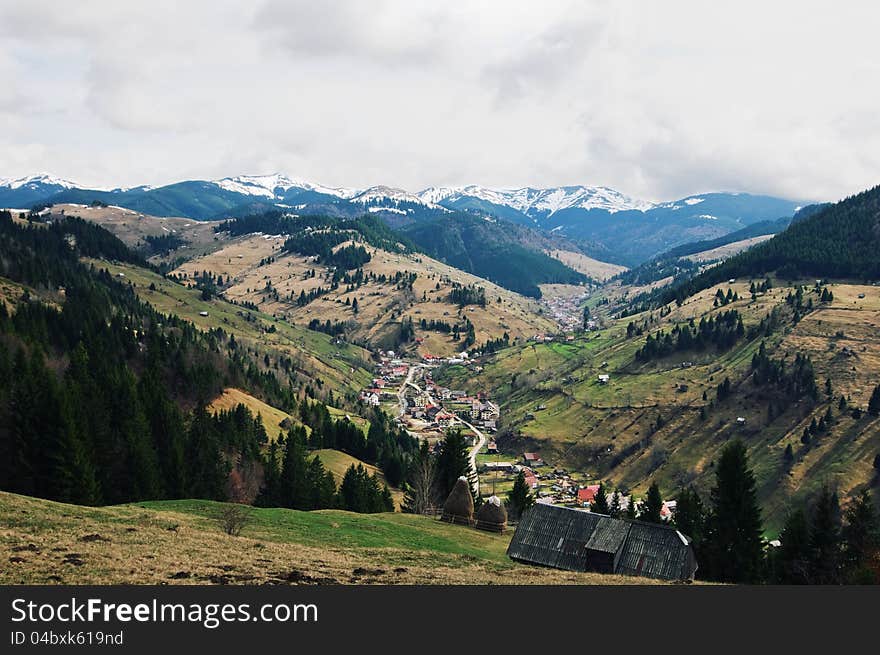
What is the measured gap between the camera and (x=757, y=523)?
184 ft

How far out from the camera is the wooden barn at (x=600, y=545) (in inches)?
2012

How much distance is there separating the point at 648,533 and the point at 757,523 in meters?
11.6

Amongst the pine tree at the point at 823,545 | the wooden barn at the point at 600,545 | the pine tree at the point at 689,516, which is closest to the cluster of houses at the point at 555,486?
the pine tree at the point at 689,516

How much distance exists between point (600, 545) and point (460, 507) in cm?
2123

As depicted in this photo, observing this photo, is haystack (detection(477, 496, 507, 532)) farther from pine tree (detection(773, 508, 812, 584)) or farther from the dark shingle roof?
pine tree (detection(773, 508, 812, 584))

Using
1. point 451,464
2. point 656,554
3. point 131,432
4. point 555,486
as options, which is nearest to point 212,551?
point 656,554

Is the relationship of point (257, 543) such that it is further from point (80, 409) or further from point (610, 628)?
point (80, 409)

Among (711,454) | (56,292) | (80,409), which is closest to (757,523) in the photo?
(80,409)

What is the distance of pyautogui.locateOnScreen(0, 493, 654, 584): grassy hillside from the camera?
87.7 ft

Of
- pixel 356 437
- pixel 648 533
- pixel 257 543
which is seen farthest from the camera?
pixel 356 437

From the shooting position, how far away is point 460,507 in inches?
2783

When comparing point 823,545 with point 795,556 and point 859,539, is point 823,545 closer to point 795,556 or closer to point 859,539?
point 795,556

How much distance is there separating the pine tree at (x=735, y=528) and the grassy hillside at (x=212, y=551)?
2106 cm

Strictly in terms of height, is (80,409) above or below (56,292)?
below
